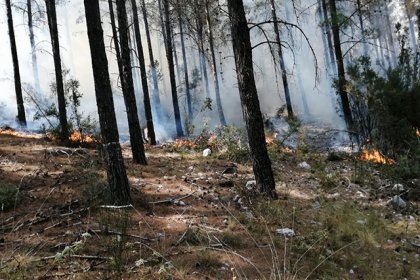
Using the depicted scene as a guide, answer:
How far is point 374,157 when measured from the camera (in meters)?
10.1

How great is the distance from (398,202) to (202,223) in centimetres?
352

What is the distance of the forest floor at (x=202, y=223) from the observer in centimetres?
414

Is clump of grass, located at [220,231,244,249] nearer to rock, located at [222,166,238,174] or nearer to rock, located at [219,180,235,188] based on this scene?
rock, located at [219,180,235,188]

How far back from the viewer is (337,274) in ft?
14.9

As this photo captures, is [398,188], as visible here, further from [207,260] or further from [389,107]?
[207,260]

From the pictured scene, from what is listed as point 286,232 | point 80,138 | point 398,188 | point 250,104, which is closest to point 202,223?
point 286,232

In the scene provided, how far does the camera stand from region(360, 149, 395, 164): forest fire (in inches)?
375

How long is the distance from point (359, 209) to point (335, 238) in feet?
5.02

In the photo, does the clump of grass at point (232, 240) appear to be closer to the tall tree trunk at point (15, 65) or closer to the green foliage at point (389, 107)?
the green foliage at point (389, 107)

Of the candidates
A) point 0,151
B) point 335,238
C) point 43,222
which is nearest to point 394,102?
point 335,238

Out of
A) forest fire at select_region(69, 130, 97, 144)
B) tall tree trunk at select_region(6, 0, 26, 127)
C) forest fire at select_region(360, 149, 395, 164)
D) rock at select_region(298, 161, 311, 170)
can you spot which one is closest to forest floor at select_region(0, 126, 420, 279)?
rock at select_region(298, 161, 311, 170)

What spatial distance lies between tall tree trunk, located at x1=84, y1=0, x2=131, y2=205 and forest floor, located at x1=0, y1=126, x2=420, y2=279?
297 millimetres

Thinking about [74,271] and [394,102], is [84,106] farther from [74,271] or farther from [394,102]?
[74,271]

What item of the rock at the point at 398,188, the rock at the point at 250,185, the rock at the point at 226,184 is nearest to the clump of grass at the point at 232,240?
the rock at the point at 250,185
